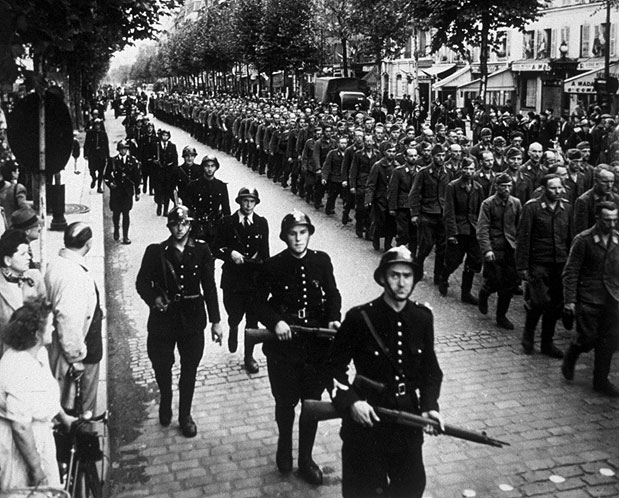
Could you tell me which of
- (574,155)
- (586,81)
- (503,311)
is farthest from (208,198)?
(586,81)

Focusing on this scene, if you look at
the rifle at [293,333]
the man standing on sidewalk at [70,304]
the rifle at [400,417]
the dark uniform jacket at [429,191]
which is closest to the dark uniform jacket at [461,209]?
the dark uniform jacket at [429,191]

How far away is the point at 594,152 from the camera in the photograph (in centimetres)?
2128

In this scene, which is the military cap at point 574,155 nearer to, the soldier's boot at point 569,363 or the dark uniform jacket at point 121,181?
the soldier's boot at point 569,363

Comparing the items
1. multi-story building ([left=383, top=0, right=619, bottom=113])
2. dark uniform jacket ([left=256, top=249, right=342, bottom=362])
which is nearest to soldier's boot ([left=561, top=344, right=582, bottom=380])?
dark uniform jacket ([left=256, top=249, right=342, bottom=362])

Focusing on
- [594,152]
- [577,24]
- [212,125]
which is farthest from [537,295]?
[577,24]

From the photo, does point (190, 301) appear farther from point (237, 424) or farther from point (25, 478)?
point (25, 478)

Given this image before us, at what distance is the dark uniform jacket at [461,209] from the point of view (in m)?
11.3

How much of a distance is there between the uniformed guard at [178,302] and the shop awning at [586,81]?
31112 mm

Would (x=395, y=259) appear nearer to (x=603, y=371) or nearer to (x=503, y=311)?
(x=603, y=371)

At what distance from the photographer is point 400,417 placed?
479 centimetres

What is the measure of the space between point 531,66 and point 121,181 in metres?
35.3

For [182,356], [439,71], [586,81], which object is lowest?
[182,356]

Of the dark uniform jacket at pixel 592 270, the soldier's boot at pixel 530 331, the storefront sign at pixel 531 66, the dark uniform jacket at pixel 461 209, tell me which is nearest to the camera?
the dark uniform jacket at pixel 592 270

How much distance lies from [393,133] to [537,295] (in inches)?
347
